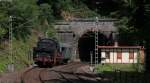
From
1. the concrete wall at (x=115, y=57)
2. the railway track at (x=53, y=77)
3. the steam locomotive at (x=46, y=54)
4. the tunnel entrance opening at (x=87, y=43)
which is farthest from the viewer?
the tunnel entrance opening at (x=87, y=43)

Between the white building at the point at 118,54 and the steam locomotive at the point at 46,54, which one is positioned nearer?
the steam locomotive at the point at 46,54

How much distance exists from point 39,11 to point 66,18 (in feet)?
48.2

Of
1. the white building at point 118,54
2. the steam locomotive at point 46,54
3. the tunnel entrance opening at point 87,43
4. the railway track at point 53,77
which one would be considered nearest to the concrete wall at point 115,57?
the white building at point 118,54

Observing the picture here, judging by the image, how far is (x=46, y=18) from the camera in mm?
86312

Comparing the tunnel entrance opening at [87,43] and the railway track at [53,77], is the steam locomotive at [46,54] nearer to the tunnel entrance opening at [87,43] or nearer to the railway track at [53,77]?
the railway track at [53,77]

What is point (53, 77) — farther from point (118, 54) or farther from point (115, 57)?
point (118, 54)

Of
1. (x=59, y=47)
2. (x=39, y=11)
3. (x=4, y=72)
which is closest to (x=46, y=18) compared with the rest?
(x=39, y=11)

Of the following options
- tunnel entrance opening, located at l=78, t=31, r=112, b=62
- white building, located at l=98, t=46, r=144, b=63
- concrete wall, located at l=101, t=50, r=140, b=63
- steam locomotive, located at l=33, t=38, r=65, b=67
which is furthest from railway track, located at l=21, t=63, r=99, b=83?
tunnel entrance opening, located at l=78, t=31, r=112, b=62

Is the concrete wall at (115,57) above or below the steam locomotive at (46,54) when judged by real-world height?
below

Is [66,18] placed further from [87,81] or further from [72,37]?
[87,81]

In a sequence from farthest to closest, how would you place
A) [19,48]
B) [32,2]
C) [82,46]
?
[82,46]
[32,2]
[19,48]

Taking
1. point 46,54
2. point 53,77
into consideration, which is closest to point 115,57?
point 46,54

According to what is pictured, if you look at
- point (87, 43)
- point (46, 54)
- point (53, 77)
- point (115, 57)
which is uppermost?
point (53, 77)

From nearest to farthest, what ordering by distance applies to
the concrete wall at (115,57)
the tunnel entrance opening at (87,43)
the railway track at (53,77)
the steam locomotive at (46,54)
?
1. the railway track at (53,77)
2. the steam locomotive at (46,54)
3. the concrete wall at (115,57)
4. the tunnel entrance opening at (87,43)
